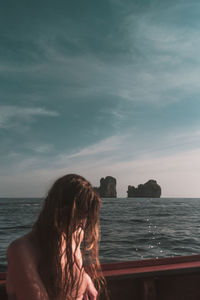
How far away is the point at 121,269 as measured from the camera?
9.11 feet

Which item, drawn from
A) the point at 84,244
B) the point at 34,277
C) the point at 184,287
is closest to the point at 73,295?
the point at 84,244

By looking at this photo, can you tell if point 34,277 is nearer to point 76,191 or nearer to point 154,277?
point 76,191

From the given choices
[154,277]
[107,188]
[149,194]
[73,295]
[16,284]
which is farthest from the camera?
[149,194]

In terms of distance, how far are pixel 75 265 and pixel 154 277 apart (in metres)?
1.35

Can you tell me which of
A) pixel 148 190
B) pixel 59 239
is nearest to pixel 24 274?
pixel 59 239

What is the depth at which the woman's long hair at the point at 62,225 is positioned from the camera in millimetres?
1454

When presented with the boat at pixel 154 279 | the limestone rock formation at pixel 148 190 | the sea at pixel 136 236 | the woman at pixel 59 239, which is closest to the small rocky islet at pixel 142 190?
the limestone rock formation at pixel 148 190

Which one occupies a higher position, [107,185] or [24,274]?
[107,185]

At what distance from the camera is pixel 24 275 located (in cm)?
129

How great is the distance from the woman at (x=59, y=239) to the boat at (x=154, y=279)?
116cm

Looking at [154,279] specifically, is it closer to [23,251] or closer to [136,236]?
[23,251]

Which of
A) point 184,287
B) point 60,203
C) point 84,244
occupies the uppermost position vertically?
point 60,203

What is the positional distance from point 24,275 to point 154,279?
5.95 feet

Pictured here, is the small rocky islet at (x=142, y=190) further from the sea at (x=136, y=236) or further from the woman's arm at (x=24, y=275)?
the woman's arm at (x=24, y=275)
